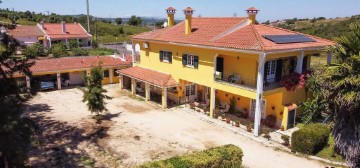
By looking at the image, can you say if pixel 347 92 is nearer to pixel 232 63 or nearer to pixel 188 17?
pixel 232 63

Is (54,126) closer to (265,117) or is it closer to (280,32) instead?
(265,117)

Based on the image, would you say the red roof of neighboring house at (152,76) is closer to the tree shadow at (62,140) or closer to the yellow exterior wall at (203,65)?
the yellow exterior wall at (203,65)

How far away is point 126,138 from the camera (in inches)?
817

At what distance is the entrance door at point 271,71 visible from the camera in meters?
23.0

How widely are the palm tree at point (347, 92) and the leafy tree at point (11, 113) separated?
13111 mm

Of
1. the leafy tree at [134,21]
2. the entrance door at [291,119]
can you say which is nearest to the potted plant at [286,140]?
the entrance door at [291,119]

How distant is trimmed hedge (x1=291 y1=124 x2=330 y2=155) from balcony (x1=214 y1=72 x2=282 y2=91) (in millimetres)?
4054

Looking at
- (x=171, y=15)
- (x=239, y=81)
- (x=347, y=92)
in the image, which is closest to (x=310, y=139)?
(x=347, y=92)

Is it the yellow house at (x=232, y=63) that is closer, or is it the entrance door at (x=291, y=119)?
the yellow house at (x=232, y=63)

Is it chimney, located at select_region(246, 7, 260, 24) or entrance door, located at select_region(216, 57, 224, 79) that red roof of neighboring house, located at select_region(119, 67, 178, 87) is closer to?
entrance door, located at select_region(216, 57, 224, 79)

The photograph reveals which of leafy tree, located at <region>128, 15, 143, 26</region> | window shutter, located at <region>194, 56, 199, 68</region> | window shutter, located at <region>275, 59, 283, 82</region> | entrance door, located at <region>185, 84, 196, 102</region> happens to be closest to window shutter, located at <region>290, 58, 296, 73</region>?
window shutter, located at <region>275, 59, 283, 82</region>

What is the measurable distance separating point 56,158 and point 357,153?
15514mm

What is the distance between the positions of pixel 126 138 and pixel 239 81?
32.3 ft

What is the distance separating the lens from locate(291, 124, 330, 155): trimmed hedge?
1850 centimetres
